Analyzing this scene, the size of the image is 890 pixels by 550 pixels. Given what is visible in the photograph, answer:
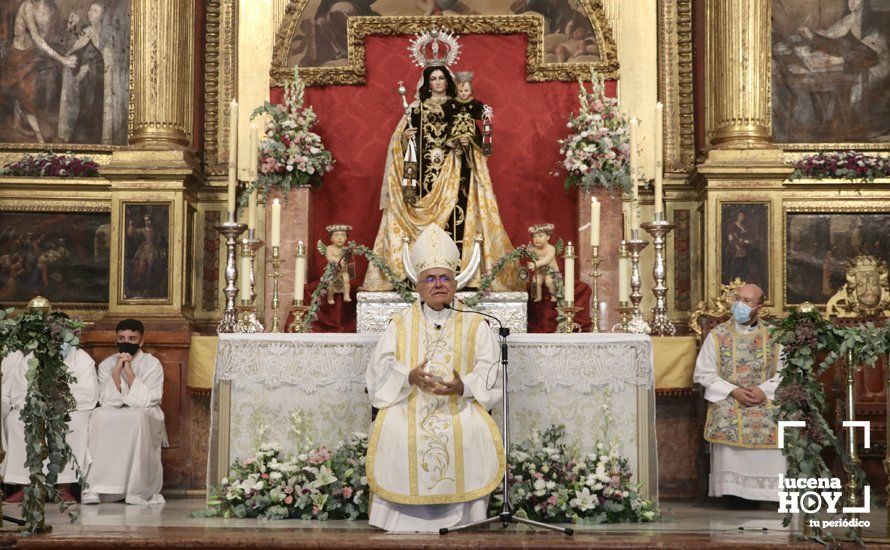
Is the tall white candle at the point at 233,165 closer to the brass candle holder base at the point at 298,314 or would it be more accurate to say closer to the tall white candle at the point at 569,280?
the brass candle holder base at the point at 298,314

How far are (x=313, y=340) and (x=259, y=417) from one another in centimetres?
61

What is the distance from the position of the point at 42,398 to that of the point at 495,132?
559cm

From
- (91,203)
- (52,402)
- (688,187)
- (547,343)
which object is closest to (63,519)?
(52,402)

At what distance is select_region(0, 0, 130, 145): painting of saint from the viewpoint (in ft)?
37.4

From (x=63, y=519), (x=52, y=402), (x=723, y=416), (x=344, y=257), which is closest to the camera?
(x=52, y=402)

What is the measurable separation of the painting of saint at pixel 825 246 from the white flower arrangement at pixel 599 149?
1.56 m

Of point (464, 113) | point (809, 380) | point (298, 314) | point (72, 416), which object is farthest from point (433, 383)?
point (464, 113)

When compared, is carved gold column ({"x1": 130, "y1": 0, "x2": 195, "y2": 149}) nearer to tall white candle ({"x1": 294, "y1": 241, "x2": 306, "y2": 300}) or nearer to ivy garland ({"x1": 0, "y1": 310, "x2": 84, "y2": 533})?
tall white candle ({"x1": 294, "y1": 241, "x2": 306, "y2": 300})

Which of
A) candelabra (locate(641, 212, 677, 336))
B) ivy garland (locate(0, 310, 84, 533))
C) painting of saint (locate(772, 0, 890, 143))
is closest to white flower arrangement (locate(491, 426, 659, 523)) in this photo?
candelabra (locate(641, 212, 677, 336))

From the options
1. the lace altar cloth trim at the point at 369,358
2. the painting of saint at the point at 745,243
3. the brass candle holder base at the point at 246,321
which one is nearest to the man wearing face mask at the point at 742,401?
the painting of saint at the point at 745,243

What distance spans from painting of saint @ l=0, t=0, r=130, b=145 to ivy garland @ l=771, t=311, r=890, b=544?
6736mm

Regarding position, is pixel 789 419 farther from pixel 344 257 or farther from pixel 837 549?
pixel 344 257

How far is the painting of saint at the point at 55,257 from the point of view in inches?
439

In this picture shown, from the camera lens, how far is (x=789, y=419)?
691cm
